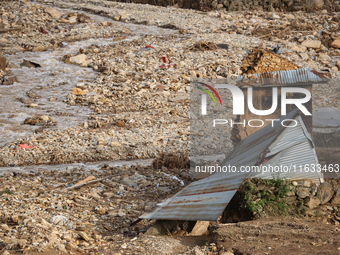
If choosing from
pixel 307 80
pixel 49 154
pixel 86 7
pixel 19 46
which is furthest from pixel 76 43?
pixel 307 80

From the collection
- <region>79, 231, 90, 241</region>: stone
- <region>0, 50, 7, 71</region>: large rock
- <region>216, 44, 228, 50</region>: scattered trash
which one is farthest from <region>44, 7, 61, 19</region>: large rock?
<region>79, 231, 90, 241</region>: stone

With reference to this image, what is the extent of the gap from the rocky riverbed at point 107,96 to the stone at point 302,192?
1039 mm

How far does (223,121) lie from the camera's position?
7664 millimetres

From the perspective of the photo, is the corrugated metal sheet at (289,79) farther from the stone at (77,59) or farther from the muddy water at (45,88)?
the stone at (77,59)

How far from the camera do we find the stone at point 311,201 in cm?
332

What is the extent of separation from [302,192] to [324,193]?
0.23 meters

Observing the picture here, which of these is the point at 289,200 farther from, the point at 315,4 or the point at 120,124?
the point at 315,4

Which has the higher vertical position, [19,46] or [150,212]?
[19,46]

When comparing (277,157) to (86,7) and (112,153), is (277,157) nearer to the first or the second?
(112,153)

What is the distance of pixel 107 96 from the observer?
8828 millimetres

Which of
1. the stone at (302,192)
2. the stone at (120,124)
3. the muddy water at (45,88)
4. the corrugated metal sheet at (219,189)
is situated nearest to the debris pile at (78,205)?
the corrugated metal sheet at (219,189)

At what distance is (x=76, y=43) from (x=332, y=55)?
9169 mm

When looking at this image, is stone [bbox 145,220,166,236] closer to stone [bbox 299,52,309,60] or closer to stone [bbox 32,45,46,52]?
stone [bbox 299,52,309,60]

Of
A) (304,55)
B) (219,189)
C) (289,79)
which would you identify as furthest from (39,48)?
(219,189)
